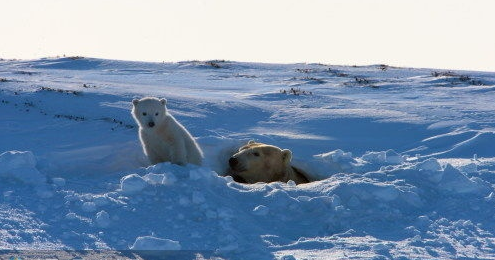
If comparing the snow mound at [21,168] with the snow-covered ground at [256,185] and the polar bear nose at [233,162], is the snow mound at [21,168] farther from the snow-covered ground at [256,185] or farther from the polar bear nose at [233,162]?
the polar bear nose at [233,162]

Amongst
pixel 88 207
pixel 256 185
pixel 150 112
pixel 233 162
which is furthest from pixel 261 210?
pixel 233 162

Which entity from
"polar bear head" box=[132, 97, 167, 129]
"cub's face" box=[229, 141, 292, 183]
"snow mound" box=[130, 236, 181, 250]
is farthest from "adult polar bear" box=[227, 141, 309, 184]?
"snow mound" box=[130, 236, 181, 250]

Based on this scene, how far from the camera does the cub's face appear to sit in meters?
11.8

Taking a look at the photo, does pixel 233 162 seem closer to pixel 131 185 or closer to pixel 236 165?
pixel 236 165

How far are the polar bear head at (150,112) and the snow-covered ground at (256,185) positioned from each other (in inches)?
28.0

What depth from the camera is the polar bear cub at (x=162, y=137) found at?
33.8 feet

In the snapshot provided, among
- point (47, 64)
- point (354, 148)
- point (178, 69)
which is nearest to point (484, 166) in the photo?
point (354, 148)

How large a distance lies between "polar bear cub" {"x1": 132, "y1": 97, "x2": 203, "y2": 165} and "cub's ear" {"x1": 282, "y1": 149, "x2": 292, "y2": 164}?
1721mm

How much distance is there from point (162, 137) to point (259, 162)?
2.11 metres

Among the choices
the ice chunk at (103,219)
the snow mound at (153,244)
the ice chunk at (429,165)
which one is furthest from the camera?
the ice chunk at (429,165)

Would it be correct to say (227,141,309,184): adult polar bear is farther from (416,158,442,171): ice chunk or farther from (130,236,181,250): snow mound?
(130,236,181,250): snow mound

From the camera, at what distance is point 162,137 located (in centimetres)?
1042

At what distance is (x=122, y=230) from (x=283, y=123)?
764 centimetres

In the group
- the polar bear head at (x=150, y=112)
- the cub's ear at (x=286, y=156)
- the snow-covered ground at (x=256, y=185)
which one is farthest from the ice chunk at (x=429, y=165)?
the polar bear head at (x=150, y=112)
